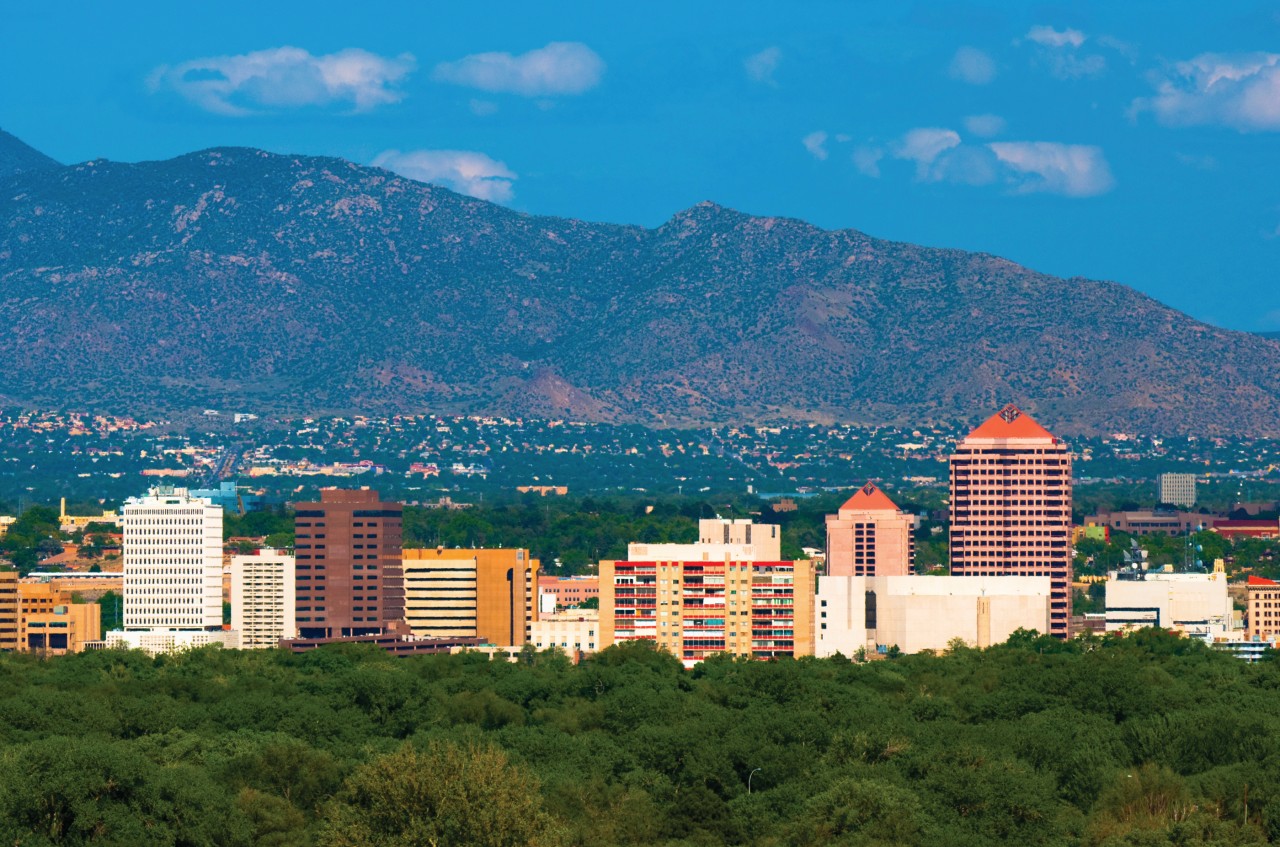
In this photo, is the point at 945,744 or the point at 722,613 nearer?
the point at 945,744

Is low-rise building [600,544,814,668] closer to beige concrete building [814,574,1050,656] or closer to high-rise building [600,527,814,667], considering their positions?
high-rise building [600,527,814,667]

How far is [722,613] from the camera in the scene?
587ft

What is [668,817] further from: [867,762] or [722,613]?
[722,613]

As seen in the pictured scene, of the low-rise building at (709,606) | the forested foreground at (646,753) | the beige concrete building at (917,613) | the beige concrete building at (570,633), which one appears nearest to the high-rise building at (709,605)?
the low-rise building at (709,606)

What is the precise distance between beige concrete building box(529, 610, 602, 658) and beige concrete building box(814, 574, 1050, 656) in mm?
12259

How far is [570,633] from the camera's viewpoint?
185m

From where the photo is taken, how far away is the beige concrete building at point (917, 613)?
18725 cm

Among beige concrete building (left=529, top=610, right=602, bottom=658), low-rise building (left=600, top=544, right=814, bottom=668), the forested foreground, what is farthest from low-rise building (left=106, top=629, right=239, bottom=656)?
the forested foreground

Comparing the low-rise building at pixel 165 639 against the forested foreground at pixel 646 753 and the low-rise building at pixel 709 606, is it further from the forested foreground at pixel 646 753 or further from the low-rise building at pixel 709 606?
the forested foreground at pixel 646 753

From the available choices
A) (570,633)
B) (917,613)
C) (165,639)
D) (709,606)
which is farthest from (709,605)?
(165,639)

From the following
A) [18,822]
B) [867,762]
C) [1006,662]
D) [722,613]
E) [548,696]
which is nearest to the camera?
[18,822]

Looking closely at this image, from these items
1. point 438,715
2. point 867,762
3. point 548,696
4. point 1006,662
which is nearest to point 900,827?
point 867,762

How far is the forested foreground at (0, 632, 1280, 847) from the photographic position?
266ft

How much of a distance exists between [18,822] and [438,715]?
4175cm
